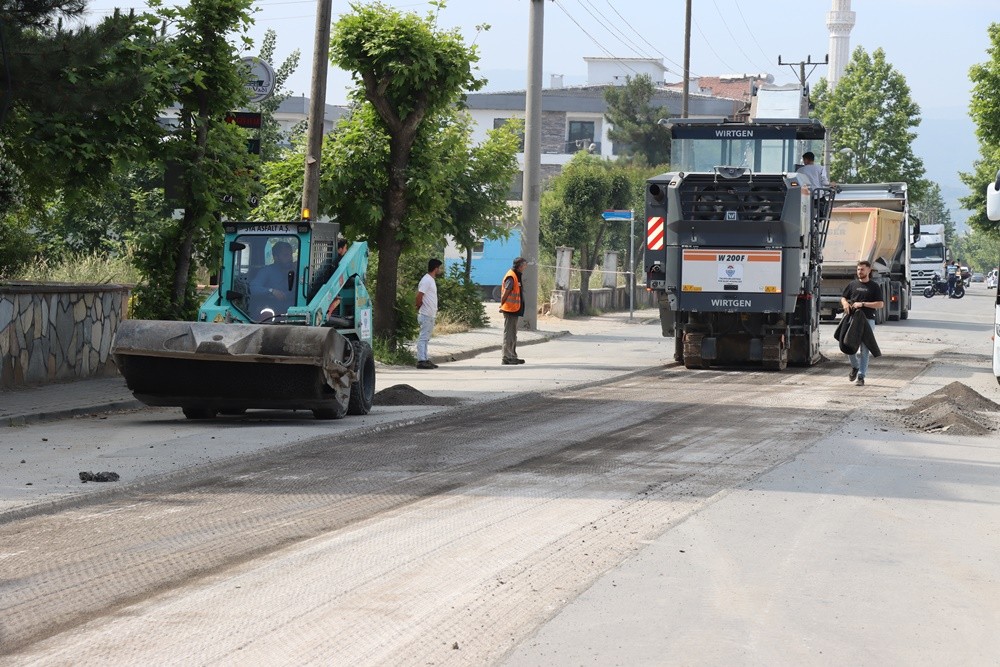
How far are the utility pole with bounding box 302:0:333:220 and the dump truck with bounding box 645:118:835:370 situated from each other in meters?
5.73

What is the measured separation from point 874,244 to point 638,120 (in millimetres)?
45339

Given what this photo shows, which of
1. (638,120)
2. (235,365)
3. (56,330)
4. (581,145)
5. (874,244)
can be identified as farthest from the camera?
(581,145)

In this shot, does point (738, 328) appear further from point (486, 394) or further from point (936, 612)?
point (936, 612)

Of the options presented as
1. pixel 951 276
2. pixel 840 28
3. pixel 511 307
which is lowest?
pixel 511 307

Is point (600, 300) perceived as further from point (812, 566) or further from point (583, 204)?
point (812, 566)

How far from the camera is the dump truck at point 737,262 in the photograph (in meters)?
21.5

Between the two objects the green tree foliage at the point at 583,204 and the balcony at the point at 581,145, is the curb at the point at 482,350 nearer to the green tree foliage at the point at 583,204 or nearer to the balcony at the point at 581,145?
the green tree foliage at the point at 583,204

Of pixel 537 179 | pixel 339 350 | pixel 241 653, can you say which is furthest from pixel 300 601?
pixel 537 179

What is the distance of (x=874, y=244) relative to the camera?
3619 cm

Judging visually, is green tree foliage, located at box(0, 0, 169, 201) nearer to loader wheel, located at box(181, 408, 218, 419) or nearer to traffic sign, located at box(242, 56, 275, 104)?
traffic sign, located at box(242, 56, 275, 104)

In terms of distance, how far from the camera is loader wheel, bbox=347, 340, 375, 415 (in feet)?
50.4

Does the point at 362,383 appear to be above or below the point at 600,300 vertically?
below

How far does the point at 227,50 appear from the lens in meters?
18.4

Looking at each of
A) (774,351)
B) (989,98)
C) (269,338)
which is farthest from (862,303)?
(989,98)
